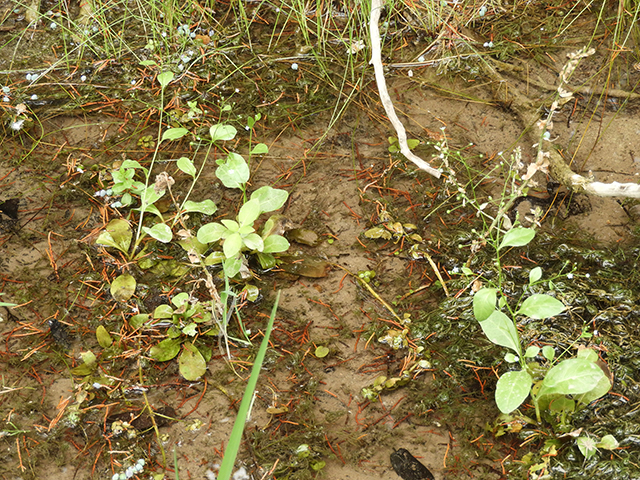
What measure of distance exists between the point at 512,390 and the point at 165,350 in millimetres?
1645

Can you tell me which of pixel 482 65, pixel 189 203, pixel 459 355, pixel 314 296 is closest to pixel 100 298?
pixel 189 203

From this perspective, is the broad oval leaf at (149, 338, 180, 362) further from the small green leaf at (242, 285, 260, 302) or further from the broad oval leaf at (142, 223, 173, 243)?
the broad oval leaf at (142, 223, 173, 243)

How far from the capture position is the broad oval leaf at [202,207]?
2.77 m

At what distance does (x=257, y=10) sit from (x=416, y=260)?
2.38 metres

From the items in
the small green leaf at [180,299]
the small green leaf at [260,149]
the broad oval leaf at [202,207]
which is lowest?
the small green leaf at [180,299]

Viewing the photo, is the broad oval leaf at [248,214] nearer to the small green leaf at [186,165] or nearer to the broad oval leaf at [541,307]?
the small green leaf at [186,165]

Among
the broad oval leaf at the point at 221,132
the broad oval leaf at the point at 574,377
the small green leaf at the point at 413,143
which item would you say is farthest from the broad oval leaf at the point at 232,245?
the broad oval leaf at the point at 574,377

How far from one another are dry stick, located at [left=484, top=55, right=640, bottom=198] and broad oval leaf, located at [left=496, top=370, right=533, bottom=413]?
2.98ft

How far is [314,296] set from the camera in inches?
106

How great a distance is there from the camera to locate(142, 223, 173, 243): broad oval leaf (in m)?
2.69

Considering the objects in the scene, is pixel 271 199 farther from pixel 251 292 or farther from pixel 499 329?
pixel 499 329

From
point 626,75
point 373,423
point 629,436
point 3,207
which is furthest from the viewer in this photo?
point 626,75

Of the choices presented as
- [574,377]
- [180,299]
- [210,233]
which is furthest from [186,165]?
[574,377]

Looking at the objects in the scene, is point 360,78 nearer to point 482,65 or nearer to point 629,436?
point 482,65
